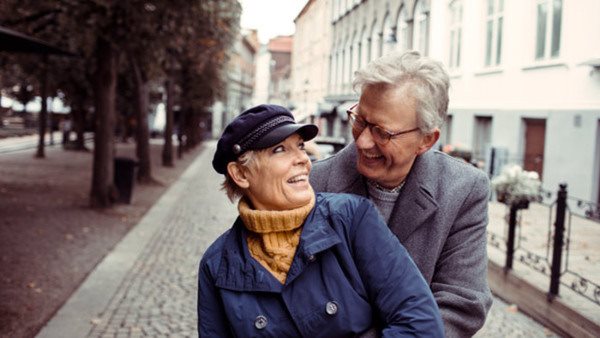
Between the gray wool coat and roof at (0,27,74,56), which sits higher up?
roof at (0,27,74,56)

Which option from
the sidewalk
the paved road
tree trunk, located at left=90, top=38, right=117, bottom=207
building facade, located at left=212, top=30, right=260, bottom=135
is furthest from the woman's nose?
building facade, located at left=212, top=30, right=260, bottom=135

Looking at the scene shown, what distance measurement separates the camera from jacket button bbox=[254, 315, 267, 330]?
83.0 inches

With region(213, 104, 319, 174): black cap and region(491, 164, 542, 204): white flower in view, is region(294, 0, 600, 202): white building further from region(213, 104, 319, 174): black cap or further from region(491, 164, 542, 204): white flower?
region(213, 104, 319, 174): black cap

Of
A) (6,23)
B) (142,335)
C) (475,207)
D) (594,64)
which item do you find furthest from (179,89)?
(475,207)

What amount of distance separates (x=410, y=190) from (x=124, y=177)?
13614 millimetres

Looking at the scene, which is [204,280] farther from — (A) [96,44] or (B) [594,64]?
(A) [96,44]

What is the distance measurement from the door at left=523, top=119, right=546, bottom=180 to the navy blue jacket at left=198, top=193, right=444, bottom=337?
12.1 m

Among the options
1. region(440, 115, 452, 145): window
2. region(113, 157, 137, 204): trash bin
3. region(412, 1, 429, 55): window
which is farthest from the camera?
region(412, 1, 429, 55): window

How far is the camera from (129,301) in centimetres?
770

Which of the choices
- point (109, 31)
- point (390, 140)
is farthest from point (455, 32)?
point (390, 140)

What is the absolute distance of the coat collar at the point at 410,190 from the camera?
2404 millimetres

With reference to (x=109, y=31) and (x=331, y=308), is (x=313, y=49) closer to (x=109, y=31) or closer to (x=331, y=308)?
(x=109, y=31)

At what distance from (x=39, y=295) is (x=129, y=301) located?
3.07ft

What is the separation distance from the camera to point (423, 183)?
2449 mm
